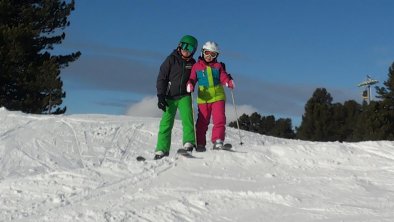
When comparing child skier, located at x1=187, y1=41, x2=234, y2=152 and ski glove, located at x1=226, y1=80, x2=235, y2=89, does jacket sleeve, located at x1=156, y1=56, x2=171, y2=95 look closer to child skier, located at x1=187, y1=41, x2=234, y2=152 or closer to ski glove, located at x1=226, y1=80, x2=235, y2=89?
child skier, located at x1=187, y1=41, x2=234, y2=152

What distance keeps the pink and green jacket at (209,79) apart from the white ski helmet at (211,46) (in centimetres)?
19

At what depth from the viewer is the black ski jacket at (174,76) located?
26.3ft

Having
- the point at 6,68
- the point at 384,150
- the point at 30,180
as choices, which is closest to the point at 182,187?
the point at 30,180

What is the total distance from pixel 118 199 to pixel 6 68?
21951 mm

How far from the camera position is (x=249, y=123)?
43438mm

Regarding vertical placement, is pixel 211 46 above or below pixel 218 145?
above

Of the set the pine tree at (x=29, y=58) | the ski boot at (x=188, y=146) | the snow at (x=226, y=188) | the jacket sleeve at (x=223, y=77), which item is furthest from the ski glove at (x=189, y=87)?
the pine tree at (x=29, y=58)

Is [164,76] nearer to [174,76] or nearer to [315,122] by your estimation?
[174,76]

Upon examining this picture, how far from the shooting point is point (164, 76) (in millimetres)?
8047

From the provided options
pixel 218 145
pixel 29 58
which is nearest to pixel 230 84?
pixel 218 145

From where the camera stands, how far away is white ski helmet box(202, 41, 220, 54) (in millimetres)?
8008

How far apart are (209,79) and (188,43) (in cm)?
63

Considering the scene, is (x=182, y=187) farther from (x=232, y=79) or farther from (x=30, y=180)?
(x=232, y=79)

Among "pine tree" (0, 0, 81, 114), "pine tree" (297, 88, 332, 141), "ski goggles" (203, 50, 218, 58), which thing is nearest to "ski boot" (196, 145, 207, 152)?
"ski goggles" (203, 50, 218, 58)
